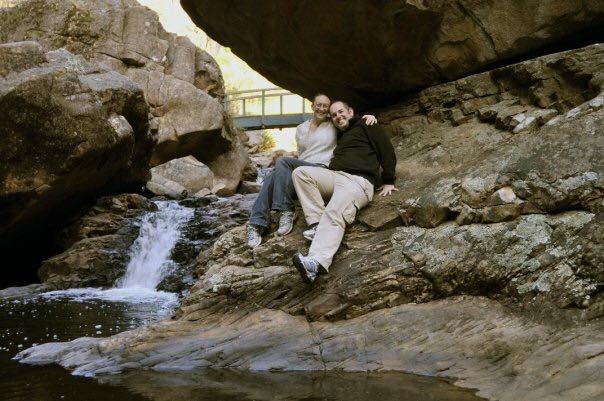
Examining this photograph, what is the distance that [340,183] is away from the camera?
6031mm

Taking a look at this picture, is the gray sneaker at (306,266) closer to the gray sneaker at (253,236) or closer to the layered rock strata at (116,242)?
the gray sneaker at (253,236)

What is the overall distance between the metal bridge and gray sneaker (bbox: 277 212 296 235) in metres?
19.2

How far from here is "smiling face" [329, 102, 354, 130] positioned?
6.61 meters

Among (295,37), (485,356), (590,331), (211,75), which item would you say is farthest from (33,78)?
(211,75)

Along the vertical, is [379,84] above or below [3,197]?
above

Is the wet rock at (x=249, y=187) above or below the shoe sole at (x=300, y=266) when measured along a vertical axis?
below

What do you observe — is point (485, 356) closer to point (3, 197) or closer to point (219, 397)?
point (219, 397)

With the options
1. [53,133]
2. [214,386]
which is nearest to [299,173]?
[214,386]

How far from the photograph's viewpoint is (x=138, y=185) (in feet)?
49.2

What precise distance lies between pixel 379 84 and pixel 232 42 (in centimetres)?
253

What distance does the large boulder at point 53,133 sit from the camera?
9.42 m

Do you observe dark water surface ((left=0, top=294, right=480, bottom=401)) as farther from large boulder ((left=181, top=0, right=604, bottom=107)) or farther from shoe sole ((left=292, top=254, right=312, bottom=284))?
large boulder ((left=181, top=0, right=604, bottom=107))

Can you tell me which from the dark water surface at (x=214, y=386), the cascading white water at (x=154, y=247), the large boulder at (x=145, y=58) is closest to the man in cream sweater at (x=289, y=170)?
the dark water surface at (x=214, y=386)

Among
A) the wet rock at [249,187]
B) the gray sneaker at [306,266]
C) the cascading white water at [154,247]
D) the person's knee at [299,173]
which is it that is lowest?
the cascading white water at [154,247]
